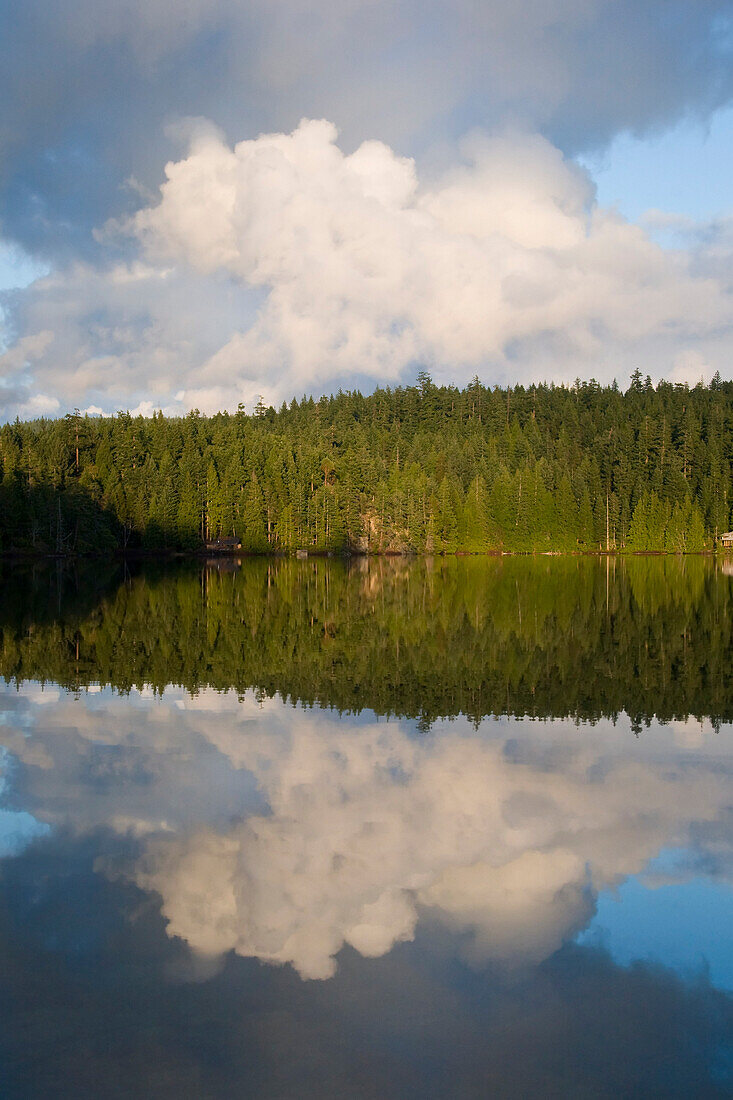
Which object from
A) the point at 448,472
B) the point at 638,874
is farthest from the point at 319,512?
the point at 638,874

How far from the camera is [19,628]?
3175 cm

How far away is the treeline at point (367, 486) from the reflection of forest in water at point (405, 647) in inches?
2448

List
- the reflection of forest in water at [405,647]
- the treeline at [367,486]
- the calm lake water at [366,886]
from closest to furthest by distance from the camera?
the calm lake water at [366,886]
the reflection of forest in water at [405,647]
the treeline at [367,486]

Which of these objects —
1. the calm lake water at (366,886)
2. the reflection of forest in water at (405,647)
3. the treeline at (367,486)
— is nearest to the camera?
the calm lake water at (366,886)

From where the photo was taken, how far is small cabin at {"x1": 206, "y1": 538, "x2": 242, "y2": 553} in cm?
12081

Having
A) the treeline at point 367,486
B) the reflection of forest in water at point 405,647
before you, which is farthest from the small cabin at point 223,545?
the reflection of forest in water at point 405,647

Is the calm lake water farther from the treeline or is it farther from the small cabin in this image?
the small cabin

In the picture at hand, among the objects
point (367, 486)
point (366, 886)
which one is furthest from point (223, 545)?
point (366, 886)

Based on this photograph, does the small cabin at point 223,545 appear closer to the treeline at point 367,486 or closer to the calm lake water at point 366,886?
the treeline at point 367,486

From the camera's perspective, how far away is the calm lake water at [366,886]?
655cm

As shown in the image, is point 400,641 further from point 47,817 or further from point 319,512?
point 319,512

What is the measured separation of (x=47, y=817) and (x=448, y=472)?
136 m

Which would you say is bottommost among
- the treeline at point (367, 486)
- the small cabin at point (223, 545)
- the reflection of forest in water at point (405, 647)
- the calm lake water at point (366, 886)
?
the calm lake water at point (366, 886)

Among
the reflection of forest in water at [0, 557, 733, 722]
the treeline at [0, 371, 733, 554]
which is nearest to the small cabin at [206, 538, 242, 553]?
the treeline at [0, 371, 733, 554]
